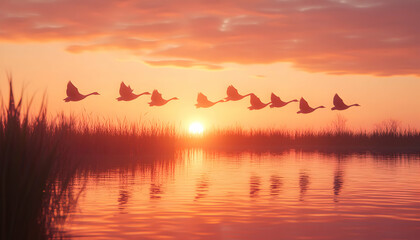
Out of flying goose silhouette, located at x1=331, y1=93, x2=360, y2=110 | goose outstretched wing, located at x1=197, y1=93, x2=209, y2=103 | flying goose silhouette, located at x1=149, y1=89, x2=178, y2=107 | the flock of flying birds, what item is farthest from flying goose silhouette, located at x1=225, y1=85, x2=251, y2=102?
flying goose silhouette, located at x1=331, y1=93, x2=360, y2=110

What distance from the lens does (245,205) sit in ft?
38.4

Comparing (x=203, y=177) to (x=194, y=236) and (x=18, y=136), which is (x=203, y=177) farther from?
(x=18, y=136)

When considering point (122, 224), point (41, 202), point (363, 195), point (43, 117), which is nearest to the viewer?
point (41, 202)

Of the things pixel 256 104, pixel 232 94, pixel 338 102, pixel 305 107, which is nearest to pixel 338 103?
pixel 338 102

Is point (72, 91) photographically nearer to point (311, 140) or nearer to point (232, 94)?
point (232, 94)

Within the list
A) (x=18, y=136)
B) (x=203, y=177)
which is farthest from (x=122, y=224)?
(x=203, y=177)

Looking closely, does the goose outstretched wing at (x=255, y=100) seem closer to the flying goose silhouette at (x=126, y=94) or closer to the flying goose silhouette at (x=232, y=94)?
the flying goose silhouette at (x=232, y=94)

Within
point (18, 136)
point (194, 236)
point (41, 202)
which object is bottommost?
point (194, 236)

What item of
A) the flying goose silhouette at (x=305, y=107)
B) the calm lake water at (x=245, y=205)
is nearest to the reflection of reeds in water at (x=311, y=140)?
the flying goose silhouette at (x=305, y=107)

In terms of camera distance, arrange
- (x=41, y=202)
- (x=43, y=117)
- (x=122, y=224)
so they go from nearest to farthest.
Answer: (x=41, y=202)
(x=43, y=117)
(x=122, y=224)

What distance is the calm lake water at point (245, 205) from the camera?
8.95 meters

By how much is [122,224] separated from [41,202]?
2.68m

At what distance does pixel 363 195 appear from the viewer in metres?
13.5

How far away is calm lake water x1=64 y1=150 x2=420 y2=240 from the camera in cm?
895
